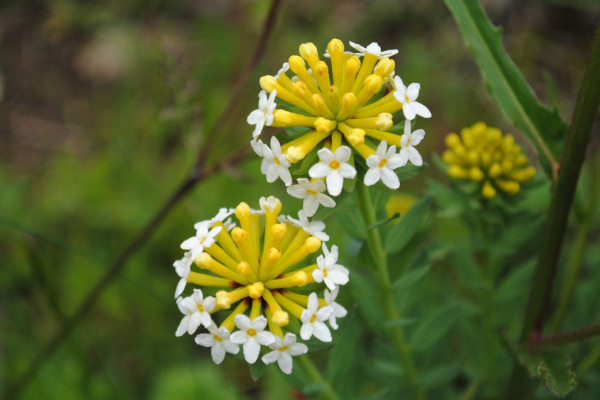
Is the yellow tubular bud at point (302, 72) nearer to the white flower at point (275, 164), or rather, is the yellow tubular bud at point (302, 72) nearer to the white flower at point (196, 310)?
the white flower at point (275, 164)

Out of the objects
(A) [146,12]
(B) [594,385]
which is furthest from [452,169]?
(A) [146,12]

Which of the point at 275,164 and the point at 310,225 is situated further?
the point at 310,225

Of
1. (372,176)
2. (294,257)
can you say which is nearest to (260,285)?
(294,257)

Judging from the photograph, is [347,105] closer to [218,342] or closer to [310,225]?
[310,225]

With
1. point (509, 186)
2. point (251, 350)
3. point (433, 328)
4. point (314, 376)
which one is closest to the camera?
point (251, 350)

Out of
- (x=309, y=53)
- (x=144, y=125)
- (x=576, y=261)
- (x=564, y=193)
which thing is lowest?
(x=576, y=261)

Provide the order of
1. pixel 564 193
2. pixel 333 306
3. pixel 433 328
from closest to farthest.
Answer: pixel 333 306
pixel 564 193
pixel 433 328

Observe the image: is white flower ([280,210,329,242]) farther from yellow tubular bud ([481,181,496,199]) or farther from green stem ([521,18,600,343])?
yellow tubular bud ([481,181,496,199])
